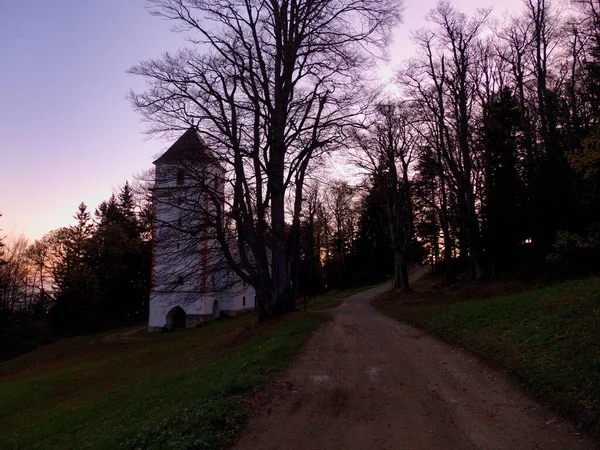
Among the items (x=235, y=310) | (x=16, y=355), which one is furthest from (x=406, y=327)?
(x=16, y=355)

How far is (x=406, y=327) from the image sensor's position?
619 inches

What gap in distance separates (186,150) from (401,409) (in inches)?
568

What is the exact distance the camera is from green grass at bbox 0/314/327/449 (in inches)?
260

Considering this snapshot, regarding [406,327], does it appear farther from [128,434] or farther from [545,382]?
[128,434]

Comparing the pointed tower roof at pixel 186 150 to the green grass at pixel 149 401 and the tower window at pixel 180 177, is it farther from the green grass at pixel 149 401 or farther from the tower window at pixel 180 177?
the green grass at pixel 149 401

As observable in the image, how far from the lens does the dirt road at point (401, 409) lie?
5.84 meters

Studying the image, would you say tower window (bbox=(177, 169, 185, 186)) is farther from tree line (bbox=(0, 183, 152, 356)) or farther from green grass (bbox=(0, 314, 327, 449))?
tree line (bbox=(0, 183, 152, 356))

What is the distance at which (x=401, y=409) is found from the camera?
7020mm

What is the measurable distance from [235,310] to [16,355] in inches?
721

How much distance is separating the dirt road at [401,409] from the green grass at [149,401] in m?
0.55

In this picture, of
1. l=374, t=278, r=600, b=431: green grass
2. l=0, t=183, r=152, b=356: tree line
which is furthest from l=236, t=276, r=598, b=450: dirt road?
l=0, t=183, r=152, b=356: tree line

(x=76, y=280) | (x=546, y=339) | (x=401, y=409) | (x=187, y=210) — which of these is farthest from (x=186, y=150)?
(x=76, y=280)

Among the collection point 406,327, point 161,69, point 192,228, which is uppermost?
point 161,69

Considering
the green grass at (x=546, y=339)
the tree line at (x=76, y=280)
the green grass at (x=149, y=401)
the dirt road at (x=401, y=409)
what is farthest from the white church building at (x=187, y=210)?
the tree line at (x=76, y=280)
